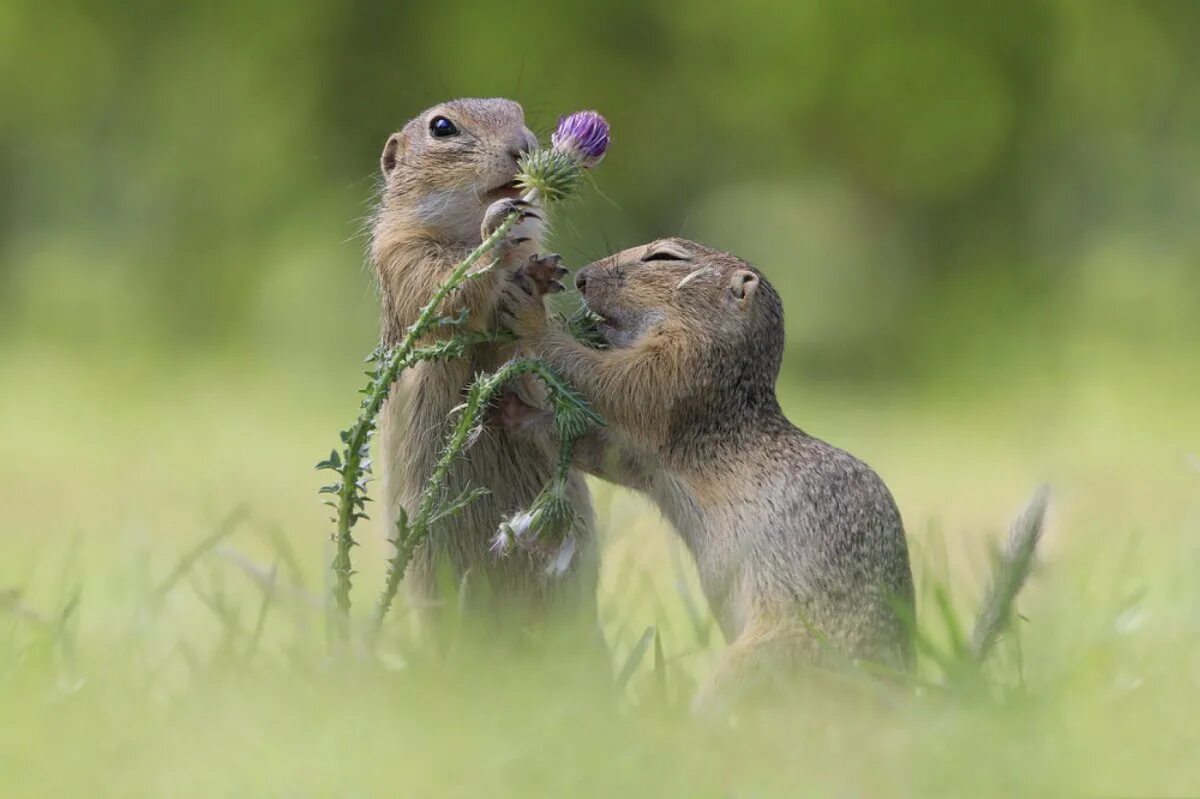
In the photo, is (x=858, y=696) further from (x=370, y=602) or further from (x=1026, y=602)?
(x=370, y=602)

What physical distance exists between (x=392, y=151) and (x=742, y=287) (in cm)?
101

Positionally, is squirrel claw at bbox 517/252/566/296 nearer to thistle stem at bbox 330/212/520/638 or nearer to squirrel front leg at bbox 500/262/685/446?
squirrel front leg at bbox 500/262/685/446

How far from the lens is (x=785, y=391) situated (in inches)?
393

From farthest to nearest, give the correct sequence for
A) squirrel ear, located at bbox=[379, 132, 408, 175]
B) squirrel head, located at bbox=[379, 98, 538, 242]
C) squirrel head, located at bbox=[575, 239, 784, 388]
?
squirrel ear, located at bbox=[379, 132, 408, 175]
squirrel head, located at bbox=[379, 98, 538, 242]
squirrel head, located at bbox=[575, 239, 784, 388]

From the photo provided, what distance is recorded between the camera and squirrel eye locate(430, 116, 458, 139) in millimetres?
3613

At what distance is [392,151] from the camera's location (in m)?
3.85

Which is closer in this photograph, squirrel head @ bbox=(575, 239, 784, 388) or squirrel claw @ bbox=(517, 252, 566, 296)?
squirrel claw @ bbox=(517, 252, 566, 296)

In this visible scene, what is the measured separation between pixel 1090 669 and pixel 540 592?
127 cm

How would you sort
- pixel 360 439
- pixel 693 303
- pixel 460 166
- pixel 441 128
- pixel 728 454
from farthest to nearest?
1. pixel 441 128
2. pixel 460 166
3. pixel 693 303
4. pixel 728 454
5. pixel 360 439

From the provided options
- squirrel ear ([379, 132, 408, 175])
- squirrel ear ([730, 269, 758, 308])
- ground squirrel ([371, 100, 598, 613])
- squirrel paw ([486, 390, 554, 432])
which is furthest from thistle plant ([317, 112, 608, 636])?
squirrel ear ([379, 132, 408, 175])

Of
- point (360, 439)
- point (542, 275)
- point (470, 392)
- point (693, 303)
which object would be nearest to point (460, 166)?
point (542, 275)

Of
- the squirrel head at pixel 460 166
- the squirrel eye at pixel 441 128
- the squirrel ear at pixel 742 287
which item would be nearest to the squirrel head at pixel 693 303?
the squirrel ear at pixel 742 287

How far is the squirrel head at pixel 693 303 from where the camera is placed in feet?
11.0

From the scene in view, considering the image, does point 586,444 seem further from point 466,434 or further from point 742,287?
point 742,287
